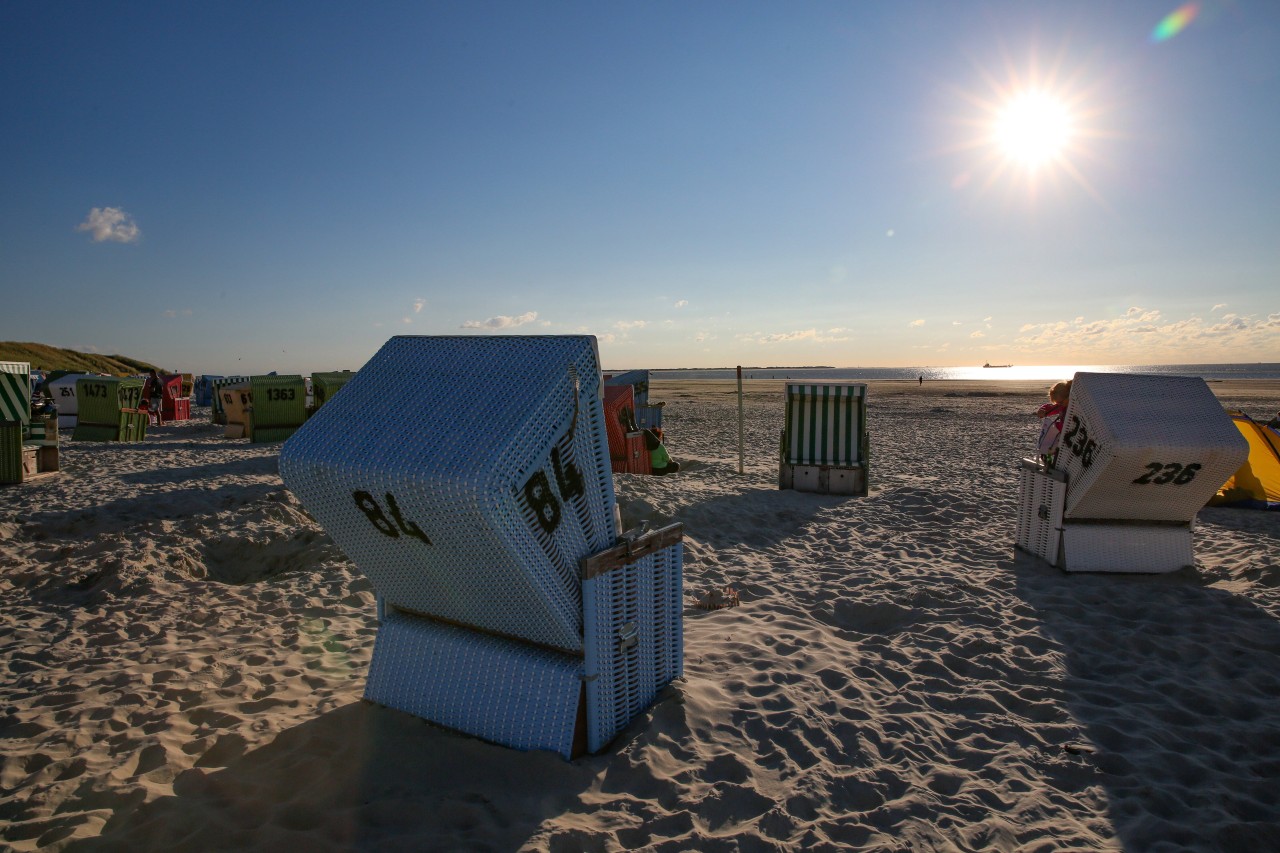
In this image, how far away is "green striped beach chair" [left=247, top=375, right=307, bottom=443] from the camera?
15.3 metres

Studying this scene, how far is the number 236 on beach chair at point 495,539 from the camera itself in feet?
7.73

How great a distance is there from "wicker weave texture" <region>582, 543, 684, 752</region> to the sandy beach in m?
0.12

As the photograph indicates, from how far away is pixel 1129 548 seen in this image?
18.0 ft

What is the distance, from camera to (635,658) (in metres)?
3.14

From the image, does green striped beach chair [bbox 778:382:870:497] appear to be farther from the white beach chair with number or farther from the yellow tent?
the yellow tent

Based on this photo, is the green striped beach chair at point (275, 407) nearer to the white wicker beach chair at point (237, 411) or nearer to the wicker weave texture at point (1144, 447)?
the white wicker beach chair at point (237, 411)

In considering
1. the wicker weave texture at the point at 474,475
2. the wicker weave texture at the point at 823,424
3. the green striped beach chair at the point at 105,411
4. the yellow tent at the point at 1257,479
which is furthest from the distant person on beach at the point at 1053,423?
the green striped beach chair at the point at 105,411

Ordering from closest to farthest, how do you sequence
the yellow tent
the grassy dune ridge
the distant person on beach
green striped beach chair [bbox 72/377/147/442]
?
the distant person on beach < the yellow tent < green striped beach chair [bbox 72/377/147/442] < the grassy dune ridge

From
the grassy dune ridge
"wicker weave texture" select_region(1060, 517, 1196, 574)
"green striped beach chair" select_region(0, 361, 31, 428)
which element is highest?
the grassy dune ridge

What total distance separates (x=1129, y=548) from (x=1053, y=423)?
3.96ft

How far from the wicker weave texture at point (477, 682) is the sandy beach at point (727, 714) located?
0.28ft

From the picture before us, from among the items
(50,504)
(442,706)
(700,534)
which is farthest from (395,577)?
(50,504)

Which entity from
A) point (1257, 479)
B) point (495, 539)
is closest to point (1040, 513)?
point (1257, 479)

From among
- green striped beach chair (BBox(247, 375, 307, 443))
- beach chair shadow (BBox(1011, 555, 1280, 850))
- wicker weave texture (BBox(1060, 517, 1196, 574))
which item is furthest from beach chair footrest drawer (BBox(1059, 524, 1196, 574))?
green striped beach chair (BBox(247, 375, 307, 443))
